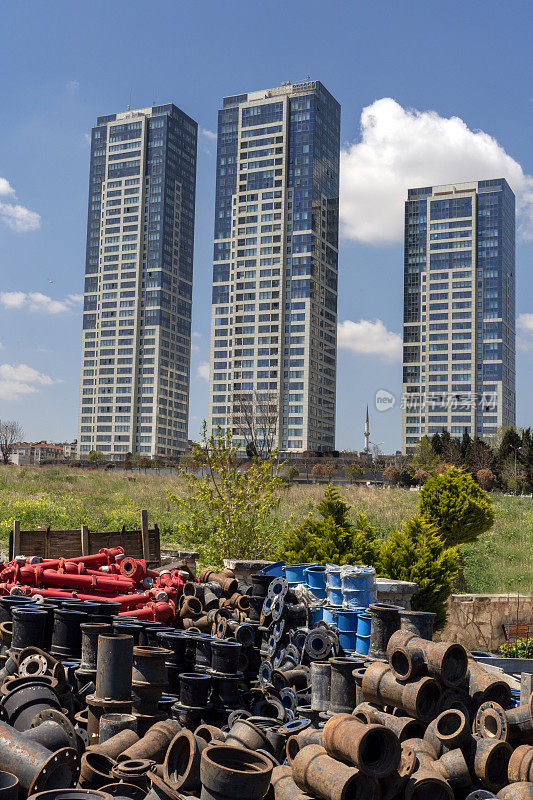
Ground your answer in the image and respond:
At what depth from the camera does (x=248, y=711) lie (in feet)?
22.3

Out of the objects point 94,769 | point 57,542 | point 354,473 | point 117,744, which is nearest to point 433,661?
point 117,744

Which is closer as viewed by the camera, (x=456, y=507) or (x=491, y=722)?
(x=491, y=722)

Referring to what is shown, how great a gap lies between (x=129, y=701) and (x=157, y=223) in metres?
132

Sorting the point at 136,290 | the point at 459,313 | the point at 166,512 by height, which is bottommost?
the point at 166,512

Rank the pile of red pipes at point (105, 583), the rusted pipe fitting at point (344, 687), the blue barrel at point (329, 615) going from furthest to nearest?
1. the pile of red pipes at point (105, 583)
2. the blue barrel at point (329, 615)
3. the rusted pipe fitting at point (344, 687)

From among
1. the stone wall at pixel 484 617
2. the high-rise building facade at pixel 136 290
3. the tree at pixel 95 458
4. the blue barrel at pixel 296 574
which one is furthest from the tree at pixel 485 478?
the high-rise building facade at pixel 136 290

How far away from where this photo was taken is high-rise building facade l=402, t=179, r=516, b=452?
127 m

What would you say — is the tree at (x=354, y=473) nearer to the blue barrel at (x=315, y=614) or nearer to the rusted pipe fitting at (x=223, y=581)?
the rusted pipe fitting at (x=223, y=581)

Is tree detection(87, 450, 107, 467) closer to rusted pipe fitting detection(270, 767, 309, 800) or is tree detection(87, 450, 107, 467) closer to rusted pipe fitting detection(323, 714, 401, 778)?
rusted pipe fitting detection(270, 767, 309, 800)

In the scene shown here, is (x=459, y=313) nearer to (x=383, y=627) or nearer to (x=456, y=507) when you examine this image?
(x=456, y=507)

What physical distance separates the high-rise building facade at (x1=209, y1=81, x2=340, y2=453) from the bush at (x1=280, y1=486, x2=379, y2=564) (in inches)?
3745

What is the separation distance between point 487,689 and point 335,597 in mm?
2940

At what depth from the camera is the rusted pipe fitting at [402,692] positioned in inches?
215

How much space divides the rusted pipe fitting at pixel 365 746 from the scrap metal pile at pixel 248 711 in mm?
10
